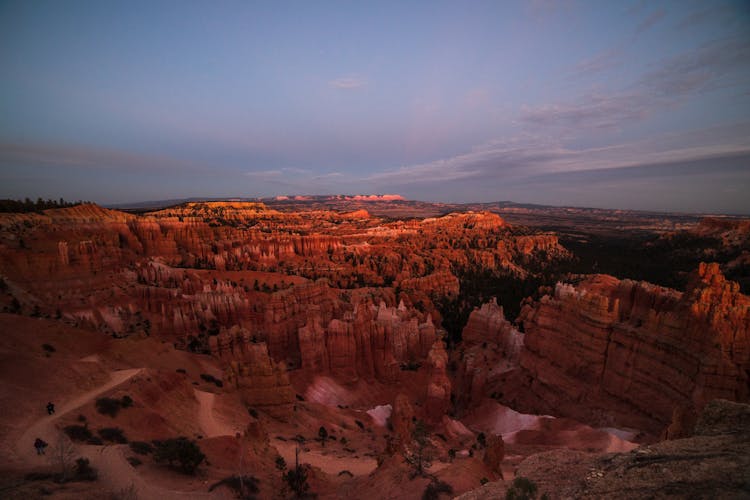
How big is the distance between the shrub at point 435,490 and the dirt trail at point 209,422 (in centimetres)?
1000

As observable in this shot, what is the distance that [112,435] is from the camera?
13.1 metres

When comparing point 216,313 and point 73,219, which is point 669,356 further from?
point 73,219

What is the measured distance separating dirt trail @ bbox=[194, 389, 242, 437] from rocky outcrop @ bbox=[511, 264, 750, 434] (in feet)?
69.1

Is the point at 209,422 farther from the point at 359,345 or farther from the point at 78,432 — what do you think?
the point at 359,345

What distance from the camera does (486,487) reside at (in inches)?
358

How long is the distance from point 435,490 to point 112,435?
11.4 metres

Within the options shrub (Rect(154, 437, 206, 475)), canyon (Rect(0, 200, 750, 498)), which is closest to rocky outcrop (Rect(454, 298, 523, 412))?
canyon (Rect(0, 200, 750, 498))

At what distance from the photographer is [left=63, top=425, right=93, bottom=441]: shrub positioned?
12265 mm

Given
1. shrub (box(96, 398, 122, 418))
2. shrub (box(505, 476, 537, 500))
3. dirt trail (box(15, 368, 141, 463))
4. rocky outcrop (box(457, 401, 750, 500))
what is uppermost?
rocky outcrop (box(457, 401, 750, 500))

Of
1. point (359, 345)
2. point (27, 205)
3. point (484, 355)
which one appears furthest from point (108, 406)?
point (27, 205)

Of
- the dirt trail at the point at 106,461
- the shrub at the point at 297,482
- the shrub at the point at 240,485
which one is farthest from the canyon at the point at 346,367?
A: the shrub at the point at 297,482

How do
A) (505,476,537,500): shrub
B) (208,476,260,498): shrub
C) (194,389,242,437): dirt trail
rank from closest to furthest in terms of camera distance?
(505,476,537,500): shrub, (208,476,260,498): shrub, (194,389,242,437): dirt trail

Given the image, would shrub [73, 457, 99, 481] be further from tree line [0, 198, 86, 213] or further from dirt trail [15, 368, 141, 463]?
tree line [0, 198, 86, 213]

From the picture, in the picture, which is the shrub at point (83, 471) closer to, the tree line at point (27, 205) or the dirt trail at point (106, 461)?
the dirt trail at point (106, 461)
